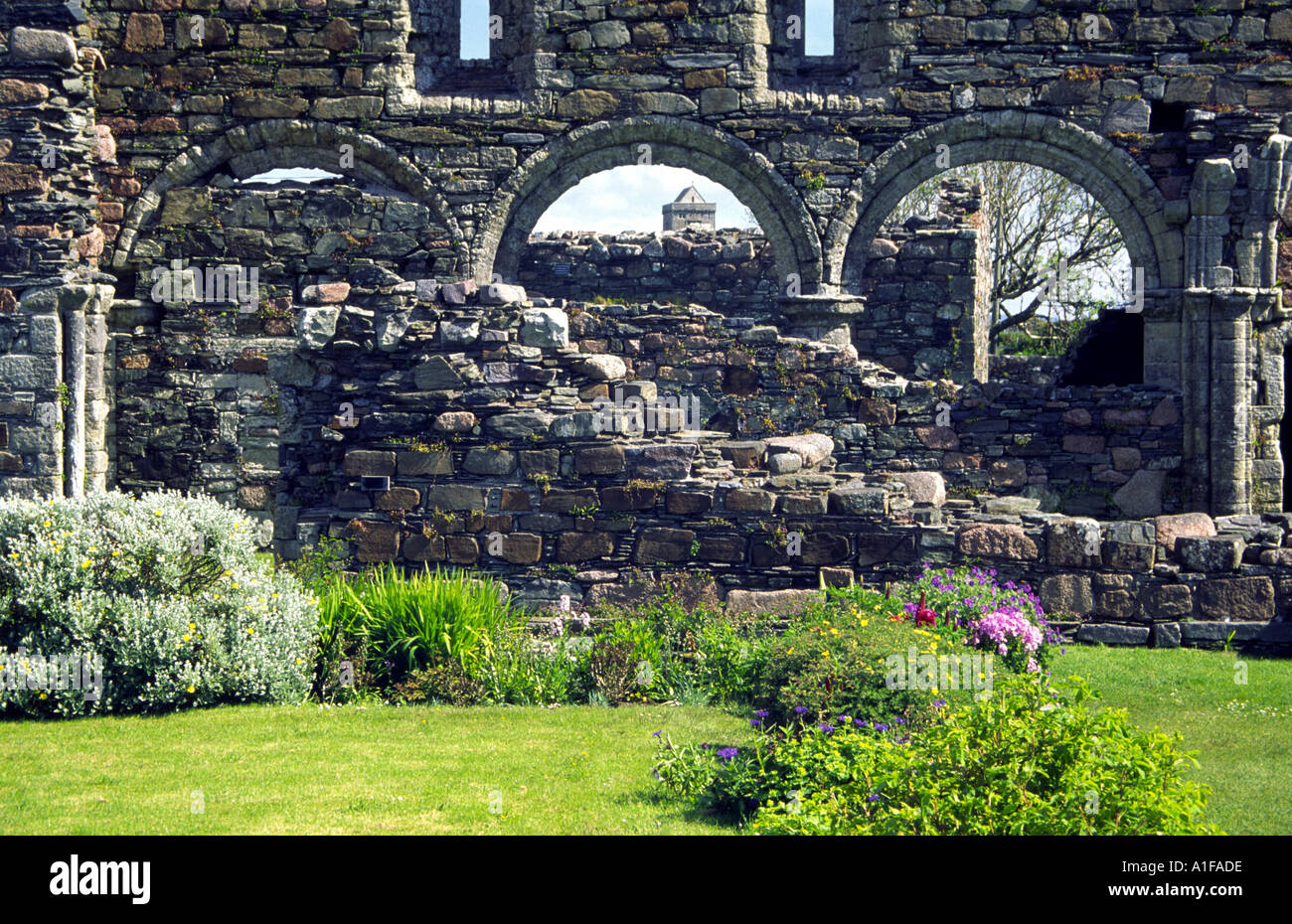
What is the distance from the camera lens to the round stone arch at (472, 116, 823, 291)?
17453 millimetres

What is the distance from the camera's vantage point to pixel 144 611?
884 centimetres

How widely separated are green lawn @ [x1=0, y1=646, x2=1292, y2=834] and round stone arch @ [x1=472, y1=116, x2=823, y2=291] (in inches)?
359

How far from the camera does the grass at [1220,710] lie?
23.5ft

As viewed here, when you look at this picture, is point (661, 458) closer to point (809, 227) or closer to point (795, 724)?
point (795, 724)

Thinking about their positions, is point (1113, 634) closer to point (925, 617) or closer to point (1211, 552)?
point (1211, 552)

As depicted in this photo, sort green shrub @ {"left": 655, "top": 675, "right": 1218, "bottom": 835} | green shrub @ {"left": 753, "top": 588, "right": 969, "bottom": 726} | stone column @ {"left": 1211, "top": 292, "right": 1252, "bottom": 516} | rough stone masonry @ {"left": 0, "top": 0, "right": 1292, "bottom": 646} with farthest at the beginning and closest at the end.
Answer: stone column @ {"left": 1211, "top": 292, "right": 1252, "bottom": 516}
rough stone masonry @ {"left": 0, "top": 0, "right": 1292, "bottom": 646}
green shrub @ {"left": 753, "top": 588, "right": 969, "bottom": 726}
green shrub @ {"left": 655, "top": 675, "right": 1218, "bottom": 835}

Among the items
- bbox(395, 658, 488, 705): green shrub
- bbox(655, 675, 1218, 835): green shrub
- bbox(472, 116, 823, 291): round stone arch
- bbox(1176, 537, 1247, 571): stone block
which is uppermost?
bbox(472, 116, 823, 291): round stone arch

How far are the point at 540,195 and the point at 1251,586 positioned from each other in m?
10.3

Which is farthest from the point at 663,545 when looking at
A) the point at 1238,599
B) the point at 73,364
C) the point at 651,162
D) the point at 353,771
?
the point at 651,162

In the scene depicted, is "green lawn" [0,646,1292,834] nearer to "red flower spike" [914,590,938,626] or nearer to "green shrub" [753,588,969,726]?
"green shrub" [753,588,969,726]

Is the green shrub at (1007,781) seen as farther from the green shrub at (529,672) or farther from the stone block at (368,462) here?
the stone block at (368,462)

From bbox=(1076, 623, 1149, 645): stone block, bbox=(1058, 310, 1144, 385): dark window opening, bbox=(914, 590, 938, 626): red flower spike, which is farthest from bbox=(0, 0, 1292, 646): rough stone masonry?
bbox=(914, 590, 938, 626): red flower spike

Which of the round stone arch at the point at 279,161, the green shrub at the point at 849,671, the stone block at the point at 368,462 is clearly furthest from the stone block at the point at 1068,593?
the round stone arch at the point at 279,161

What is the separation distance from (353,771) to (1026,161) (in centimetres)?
1316
